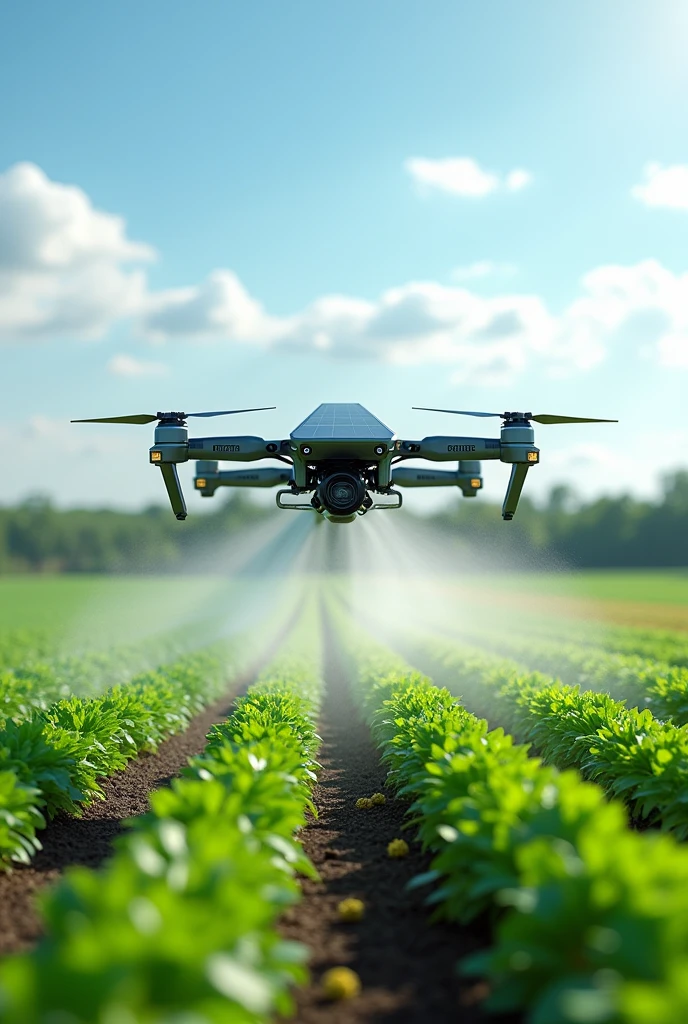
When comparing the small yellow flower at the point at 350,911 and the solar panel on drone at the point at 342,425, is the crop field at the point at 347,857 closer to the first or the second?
the small yellow flower at the point at 350,911

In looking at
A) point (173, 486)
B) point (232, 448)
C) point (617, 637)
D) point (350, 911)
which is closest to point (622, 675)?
point (232, 448)

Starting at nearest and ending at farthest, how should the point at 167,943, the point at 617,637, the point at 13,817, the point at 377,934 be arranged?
the point at 167,943, the point at 377,934, the point at 13,817, the point at 617,637

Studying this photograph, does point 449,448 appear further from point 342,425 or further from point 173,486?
point 173,486

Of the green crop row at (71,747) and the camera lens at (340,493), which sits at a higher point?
the camera lens at (340,493)

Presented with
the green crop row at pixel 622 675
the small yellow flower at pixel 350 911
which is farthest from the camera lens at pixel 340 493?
the green crop row at pixel 622 675

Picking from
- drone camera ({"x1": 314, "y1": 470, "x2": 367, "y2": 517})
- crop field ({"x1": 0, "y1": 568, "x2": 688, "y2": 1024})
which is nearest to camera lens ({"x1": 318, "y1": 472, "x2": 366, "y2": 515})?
drone camera ({"x1": 314, "y1": 470, "x2": 367, "y2": 517})

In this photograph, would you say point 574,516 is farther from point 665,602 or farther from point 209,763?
point 209,763

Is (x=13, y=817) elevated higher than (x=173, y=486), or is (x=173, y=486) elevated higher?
(x=173, y=486)

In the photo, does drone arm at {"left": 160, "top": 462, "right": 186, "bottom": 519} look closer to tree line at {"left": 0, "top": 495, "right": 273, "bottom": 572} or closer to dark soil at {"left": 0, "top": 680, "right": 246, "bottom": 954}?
dark soil at {"left": 0, "top": 680, "right": 246, "bottom": 954}
